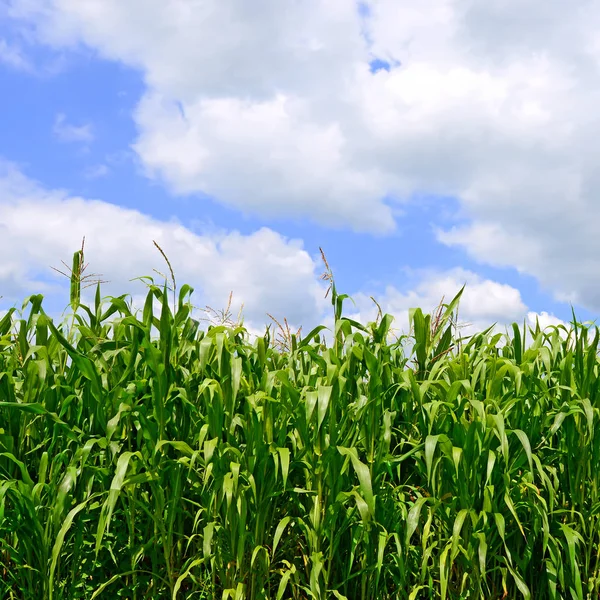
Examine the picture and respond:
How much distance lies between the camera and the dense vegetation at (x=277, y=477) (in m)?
2.01

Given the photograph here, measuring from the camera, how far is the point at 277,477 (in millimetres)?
2035

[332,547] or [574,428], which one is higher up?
[574,428]

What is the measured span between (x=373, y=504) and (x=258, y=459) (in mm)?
368

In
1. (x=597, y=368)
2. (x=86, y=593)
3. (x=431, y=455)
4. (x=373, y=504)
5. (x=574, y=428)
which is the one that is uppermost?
(x=597, y=368)

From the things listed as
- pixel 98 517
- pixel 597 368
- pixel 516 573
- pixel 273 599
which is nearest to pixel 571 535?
pixel 516 573

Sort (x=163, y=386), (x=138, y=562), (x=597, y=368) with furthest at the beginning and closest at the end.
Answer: (x=597, y=368)
(x=138, y=562)
(x=163, y=386)

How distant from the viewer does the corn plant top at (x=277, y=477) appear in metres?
2.01

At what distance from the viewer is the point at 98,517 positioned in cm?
213

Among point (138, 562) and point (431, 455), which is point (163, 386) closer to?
point (138, 562)

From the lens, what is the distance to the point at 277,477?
6.68 feet

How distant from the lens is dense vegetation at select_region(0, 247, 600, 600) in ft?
6.61

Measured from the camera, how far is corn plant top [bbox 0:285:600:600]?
2014 millimetres

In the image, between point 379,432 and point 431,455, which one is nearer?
point 431,455

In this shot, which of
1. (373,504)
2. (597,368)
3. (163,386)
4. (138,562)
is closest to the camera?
(373,504)
